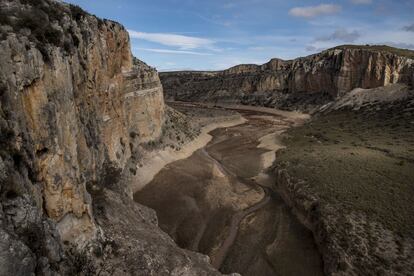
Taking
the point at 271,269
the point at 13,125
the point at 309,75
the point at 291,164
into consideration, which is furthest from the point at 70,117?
the point at 309,75

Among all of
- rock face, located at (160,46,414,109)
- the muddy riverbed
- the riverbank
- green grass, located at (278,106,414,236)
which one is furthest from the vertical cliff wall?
rock face, located at (160,46,414,109)

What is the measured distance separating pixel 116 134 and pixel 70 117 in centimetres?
1515

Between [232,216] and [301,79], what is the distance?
82091mm

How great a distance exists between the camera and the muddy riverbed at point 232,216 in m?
Answer: 22.0

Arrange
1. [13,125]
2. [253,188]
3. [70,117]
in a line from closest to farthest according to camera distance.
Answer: [13,125] < [70,117] < [253,188]

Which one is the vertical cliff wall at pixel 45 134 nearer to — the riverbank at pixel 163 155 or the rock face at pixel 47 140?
the rock face at pixel 47 140

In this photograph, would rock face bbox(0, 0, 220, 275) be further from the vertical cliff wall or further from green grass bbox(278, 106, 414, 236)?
green grass bbox(278, 106, 414, 236)

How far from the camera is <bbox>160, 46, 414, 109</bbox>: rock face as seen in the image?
3147 inches

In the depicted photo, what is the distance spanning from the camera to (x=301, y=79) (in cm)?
10181

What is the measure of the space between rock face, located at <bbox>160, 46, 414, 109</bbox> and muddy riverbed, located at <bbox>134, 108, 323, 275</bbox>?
51204mm

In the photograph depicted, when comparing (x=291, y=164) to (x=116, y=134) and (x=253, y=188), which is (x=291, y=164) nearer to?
(x=253, y=188)

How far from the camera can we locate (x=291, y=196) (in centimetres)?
2989

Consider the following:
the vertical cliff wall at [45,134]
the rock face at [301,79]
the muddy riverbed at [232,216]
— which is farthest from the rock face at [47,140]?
the rock face at [301,79]

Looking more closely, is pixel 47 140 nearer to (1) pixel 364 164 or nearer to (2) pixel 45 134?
(2) pixel 45 134
